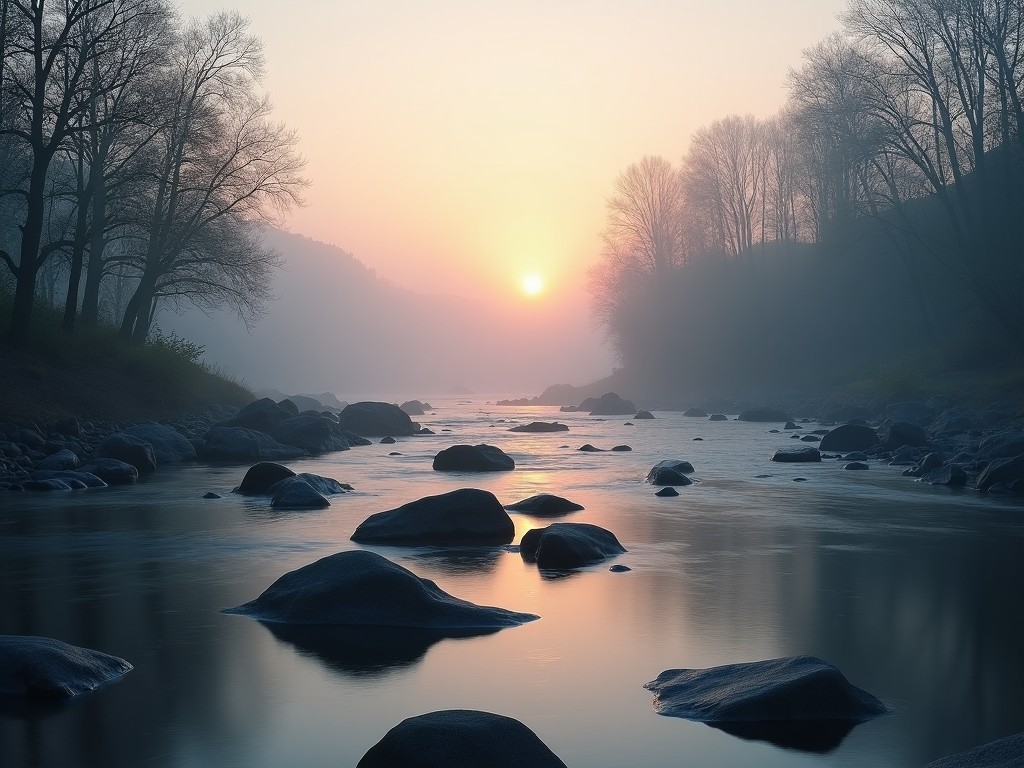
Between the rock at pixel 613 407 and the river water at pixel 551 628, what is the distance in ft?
143

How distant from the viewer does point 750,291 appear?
64.4 metres

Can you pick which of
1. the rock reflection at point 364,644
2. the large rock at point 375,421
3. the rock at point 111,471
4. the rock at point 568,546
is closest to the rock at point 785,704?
the rock reflection at point 364,644

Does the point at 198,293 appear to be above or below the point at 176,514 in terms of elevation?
above

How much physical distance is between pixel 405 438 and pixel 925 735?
3256 cm

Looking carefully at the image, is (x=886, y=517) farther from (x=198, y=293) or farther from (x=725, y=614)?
(x=198, y=293)

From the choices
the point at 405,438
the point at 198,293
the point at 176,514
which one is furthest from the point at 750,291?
the point at 176,514

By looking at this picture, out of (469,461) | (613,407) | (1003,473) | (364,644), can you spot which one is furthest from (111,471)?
(613,407)

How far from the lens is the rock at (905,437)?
24.6m

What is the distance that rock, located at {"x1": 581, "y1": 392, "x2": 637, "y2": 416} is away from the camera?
60.1 meters

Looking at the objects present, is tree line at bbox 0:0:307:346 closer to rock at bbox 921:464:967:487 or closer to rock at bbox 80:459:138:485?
rock at bbox 80:459:138:485

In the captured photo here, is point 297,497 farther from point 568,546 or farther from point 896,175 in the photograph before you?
point 896,175

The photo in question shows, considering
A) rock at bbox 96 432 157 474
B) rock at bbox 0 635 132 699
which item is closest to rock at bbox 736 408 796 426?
rock at bbox 96 432 157 474

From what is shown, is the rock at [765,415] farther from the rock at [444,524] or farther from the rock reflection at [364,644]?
the rock reflection at [364,644]

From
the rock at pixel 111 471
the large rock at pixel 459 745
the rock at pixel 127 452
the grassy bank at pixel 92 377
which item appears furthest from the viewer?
the grassy bank at pixel 92 377
